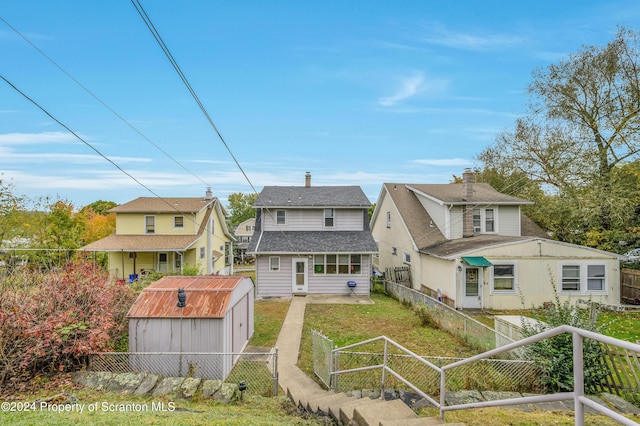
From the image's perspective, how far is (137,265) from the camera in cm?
2273

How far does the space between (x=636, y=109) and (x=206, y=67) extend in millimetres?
23717

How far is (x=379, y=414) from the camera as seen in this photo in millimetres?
4188

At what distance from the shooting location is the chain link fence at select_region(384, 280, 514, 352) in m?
9.48

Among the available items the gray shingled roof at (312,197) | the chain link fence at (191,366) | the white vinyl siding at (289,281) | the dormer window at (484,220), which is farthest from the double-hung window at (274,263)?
the dormer window at (484,220)

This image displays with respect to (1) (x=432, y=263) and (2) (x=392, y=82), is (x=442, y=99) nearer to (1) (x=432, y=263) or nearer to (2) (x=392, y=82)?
(2) (x=392, y=82)

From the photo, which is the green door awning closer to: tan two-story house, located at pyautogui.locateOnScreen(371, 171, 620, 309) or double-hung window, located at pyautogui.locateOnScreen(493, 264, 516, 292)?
tan two-story house, located at pyautogui.locateOnScreen(371, 171, 620, 309)

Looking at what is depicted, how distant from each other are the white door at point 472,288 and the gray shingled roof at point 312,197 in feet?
24.1

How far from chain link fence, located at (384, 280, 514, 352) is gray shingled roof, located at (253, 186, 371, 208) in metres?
7.58

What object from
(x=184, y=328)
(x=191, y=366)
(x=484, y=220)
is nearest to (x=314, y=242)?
(x=484, y=220)

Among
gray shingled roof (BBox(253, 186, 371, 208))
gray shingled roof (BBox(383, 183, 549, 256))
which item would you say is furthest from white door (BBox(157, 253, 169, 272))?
gray shingled roof (BBox(383, 183, 549, 256))

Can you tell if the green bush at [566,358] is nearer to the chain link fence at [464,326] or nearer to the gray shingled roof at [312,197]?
the chain link fence at [464,326]

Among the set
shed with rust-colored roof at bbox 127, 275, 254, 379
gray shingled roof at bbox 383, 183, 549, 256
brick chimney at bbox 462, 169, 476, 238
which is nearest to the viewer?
shed with rust-colored roof at bbox 127, 275, 254, 379

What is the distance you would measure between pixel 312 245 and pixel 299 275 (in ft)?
6.43

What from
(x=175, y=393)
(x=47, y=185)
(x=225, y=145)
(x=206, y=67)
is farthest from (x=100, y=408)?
(x=47, y=185)
